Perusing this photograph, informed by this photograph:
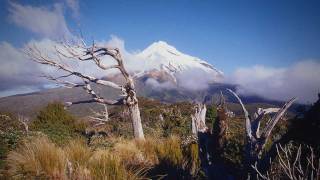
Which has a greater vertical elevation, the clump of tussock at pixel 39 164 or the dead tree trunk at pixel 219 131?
the dead tree trunk at pixel 219 131

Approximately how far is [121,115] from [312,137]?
21.9 metres

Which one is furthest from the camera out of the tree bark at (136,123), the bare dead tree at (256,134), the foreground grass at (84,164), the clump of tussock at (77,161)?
the tree bark at (136,123)

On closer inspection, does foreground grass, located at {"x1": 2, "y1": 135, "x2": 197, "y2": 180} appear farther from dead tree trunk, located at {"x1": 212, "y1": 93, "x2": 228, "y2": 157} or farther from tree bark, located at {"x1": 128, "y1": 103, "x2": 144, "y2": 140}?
tree bark, located at {"x1": 128, "y1": 103, "x2": 144, "y2": 140}

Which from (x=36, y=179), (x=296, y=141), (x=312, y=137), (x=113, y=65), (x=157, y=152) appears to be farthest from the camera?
(x=113, y=65)

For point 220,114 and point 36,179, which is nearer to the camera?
point 36,179

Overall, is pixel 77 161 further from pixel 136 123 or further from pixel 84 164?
pixel 136 123

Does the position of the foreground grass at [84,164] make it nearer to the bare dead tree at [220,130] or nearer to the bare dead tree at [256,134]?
the bare dead tree at [220,130]

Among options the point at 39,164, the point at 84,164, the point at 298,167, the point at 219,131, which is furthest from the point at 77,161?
the point at 298,167

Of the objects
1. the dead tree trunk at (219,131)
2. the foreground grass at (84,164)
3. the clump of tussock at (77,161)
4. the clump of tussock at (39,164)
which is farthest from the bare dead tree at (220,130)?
the clump of tussock at (39,164)

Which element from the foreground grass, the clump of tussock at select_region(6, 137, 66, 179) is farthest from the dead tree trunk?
the clump of tussock at select_region(6, 137, 66, 179)

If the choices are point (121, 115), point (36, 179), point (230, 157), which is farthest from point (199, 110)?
point (121, 115)

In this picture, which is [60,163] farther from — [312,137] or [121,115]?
[121,115]

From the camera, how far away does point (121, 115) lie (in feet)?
89.0

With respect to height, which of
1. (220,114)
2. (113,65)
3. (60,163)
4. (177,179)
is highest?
(113,65)
